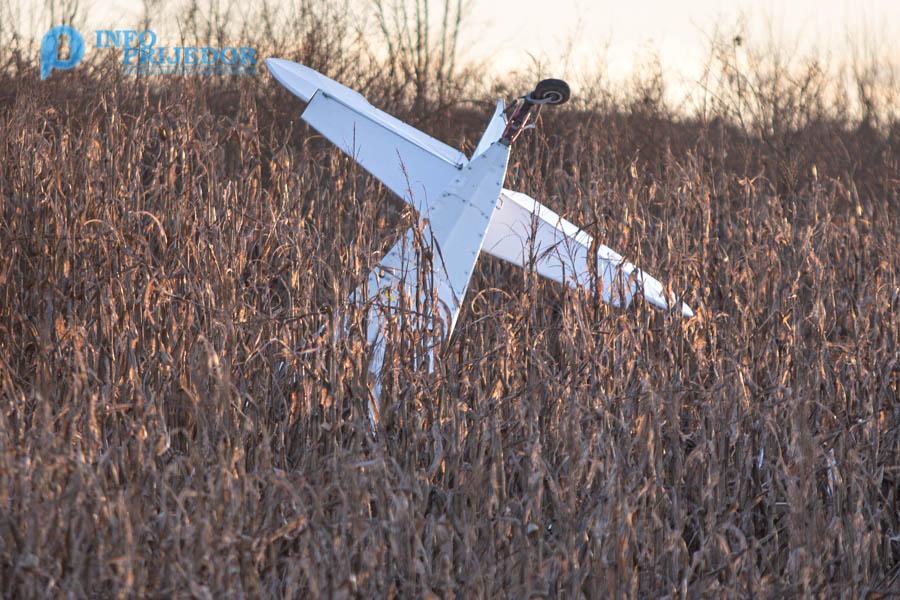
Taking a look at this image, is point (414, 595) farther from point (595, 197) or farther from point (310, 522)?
point (595, 197)

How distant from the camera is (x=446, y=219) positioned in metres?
2.98

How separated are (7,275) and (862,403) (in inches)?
98.7

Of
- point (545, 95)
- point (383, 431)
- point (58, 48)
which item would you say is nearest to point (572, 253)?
point (545, 95)

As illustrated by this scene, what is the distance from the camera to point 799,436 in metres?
2.40

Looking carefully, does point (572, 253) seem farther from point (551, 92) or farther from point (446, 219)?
point (551, 92)

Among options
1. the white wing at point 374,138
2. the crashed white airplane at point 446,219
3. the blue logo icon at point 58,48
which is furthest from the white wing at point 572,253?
the blue logo icon at point 58,48

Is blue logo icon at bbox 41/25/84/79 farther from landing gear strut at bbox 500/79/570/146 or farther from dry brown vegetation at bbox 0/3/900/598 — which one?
landing gear strut at bbox 500/79/570/146

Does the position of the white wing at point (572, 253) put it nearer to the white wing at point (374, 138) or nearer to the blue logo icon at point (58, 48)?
the white wing at point (374, 138)

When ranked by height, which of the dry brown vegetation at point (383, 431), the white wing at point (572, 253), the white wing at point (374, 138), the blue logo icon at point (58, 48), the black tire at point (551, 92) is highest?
the blue logo icon at point (58, 48)

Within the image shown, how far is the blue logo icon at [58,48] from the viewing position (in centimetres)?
567

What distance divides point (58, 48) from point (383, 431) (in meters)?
4.29

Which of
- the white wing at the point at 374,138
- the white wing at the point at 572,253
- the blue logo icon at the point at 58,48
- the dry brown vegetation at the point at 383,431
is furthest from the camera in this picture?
the blue logo icon at the point at 58,48

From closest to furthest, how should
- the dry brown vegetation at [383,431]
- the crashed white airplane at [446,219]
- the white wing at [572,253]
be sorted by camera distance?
the dry brown vegetation at [383,431] → the crashed white airplane at [446,219] → the white wing at [572,253]

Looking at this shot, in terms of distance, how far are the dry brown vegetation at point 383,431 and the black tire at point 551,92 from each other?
1.15ft
